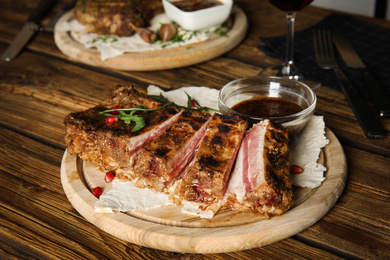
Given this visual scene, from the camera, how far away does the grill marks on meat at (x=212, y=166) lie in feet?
7.10

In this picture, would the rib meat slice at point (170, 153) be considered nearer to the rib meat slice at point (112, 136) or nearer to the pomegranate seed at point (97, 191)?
the rib meat slice at point (112, 136)

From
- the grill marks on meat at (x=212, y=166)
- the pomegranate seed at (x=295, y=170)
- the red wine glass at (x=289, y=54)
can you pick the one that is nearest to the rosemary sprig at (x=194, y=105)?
the grill marks on meat at (x=212, y=166)

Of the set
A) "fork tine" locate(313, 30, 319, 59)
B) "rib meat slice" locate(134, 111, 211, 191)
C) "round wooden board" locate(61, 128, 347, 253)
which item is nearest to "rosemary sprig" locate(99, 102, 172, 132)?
"rib meat slice" locate(134, 111, 211, 191)

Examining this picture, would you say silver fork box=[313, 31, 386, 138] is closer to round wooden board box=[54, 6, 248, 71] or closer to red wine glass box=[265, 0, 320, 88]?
red wine glass box=[265, 0, 320, 88]

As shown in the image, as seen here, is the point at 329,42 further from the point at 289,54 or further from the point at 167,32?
the point at 167,32

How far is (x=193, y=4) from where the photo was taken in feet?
13.8

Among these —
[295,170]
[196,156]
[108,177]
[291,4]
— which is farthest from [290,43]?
[108,177]

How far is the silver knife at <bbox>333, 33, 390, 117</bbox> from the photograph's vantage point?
3.12m

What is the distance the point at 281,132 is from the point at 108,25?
2.36 m

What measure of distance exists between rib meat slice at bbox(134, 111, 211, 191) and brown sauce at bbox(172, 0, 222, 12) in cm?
196

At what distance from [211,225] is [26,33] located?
10.8 feet

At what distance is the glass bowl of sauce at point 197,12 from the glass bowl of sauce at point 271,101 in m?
1.24

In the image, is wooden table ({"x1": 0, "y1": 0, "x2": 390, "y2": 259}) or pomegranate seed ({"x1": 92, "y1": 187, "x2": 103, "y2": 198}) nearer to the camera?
wooden table ({"x1": 0, "y1": 0, "x2": 390, "y2": 259})

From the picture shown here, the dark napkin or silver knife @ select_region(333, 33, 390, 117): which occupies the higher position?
silver knife @ select_region(333, 33, 390, 117)
